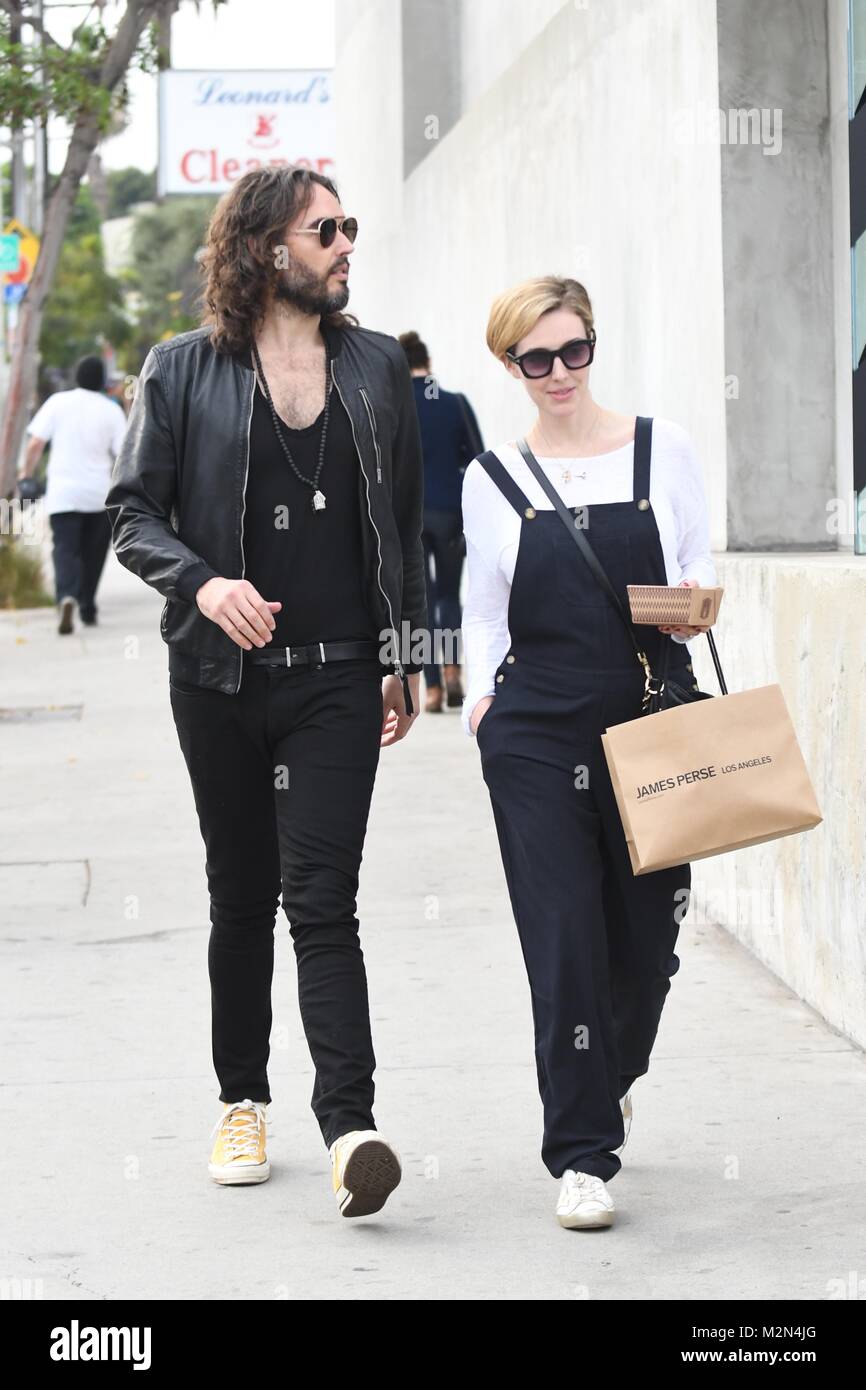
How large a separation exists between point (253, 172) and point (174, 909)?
3.59 m

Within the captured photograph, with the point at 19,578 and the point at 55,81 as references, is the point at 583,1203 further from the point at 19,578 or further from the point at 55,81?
the point at 19,578

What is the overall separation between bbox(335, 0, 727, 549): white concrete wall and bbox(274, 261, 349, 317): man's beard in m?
3.12

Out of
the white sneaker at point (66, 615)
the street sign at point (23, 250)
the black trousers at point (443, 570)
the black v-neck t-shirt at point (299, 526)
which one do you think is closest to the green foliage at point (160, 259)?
the street sign at point (23, 250)

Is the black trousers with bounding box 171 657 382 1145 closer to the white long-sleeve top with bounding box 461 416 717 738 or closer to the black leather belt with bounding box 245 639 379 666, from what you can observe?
the black leather belt with bounding box 245 639 379 666

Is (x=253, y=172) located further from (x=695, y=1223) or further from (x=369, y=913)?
(x=369, y=913)

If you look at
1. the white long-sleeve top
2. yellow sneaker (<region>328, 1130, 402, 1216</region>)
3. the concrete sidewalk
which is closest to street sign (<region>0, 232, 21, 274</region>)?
the concrete sidewalk

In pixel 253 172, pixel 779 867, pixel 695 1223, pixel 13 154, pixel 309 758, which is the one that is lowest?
pixel 695 1223

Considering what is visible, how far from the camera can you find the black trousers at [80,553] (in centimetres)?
1616

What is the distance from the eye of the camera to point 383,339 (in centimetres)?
445

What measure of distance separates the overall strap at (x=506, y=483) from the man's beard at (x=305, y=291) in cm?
44

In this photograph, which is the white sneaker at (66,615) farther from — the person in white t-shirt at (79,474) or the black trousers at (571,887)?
the black trousers at (571,887)

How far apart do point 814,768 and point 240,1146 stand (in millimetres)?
1973

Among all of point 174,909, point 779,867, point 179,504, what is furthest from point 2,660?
point 179,504

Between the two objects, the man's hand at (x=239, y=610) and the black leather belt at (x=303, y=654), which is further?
the black leather belt at (x=303, y=654)
